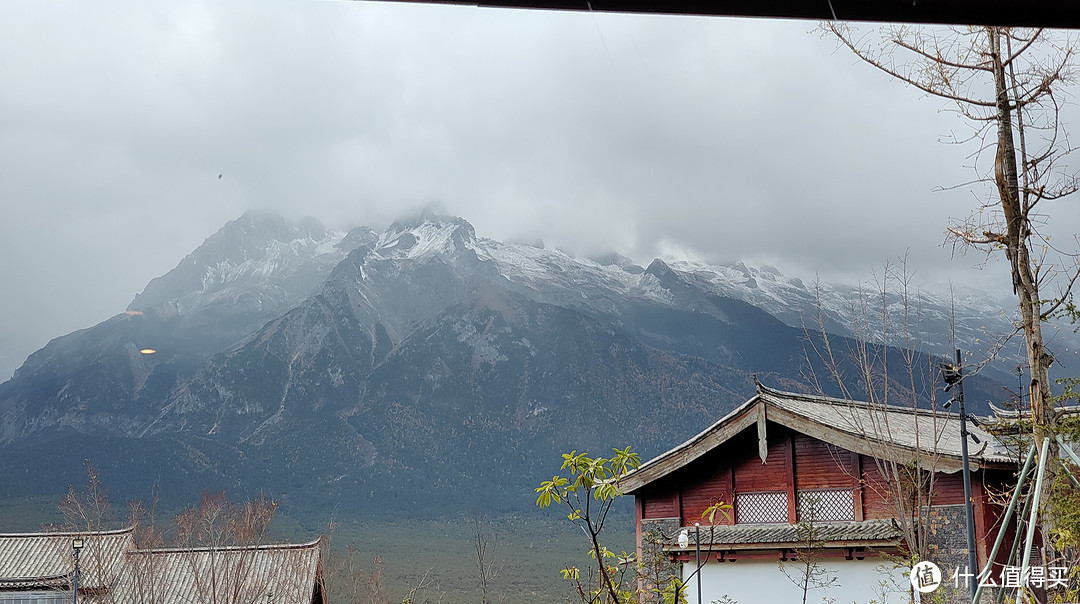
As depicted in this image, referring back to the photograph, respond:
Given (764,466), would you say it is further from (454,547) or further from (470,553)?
(454,547)

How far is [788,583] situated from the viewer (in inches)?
489

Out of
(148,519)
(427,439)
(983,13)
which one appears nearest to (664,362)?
(427,439)

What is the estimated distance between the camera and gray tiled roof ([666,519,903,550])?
11734 millimetres

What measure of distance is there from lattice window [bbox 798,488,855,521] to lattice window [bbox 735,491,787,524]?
0.30 metres

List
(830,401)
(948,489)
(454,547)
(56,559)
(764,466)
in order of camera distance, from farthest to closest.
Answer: (454,547) → (56,559) → (830,401) → (764,466) → (948,489)

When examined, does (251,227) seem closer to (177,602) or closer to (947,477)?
(177,602)

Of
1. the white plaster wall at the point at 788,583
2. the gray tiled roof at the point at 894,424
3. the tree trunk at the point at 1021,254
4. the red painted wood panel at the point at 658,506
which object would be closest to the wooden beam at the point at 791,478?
the gray tiled roof at the point at 894,424

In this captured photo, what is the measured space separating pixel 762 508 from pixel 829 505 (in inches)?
36.1

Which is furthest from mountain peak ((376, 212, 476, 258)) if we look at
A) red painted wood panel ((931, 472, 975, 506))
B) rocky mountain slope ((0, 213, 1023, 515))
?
red painted wood panel ((931, 472, 975, 506))

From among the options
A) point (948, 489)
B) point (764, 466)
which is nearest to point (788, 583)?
point (764, 466)

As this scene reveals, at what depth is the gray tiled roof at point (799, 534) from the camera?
11.7 m

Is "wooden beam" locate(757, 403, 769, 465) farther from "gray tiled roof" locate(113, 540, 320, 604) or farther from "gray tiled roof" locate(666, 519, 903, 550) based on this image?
"gray tiled roof" locate(113, 540, 320, 604)

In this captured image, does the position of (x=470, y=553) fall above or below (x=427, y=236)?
below

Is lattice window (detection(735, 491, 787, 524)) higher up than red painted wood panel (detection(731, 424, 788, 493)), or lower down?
lower down
